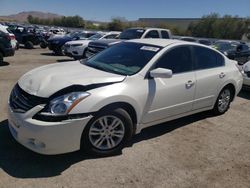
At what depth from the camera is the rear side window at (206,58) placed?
534 centimetres

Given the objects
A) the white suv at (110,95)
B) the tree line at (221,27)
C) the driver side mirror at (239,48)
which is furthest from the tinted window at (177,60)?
the tree line at (221,27)

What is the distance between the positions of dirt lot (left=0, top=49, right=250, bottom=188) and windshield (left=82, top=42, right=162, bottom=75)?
1167 mm

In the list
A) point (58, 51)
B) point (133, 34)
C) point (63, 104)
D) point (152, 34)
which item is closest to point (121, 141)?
point (63, 104)

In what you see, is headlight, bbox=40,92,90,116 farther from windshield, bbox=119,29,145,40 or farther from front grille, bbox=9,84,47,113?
windshield, bbox=119,29,145,40

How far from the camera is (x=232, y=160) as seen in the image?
169 inches

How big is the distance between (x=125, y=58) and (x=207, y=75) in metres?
1.63

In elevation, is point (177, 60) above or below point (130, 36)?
above

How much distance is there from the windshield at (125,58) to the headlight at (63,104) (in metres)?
0.93

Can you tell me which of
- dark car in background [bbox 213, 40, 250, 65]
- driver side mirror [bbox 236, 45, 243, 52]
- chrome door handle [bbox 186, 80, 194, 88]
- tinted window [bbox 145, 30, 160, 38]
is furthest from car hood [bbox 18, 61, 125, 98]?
driver side mirror [bbox 236, 45, 243, 52]

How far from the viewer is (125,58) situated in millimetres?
4836

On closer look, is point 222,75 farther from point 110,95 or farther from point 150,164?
point 110,95

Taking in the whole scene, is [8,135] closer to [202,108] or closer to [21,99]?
[21,99]

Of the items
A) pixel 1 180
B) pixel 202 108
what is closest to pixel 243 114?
pixel 202 108

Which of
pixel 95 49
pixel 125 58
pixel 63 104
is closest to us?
pixel 63 104
